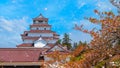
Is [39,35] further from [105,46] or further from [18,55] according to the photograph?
[105,46]

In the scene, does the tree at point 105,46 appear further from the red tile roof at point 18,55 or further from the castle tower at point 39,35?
the castle tower at point 39,35

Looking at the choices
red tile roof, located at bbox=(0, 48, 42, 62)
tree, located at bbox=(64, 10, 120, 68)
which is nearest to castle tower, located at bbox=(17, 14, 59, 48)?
red tile roof, located at bbox=(0, 48, 42, 62)

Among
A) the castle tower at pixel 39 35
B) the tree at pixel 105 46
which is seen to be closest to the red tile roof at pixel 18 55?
the tree at pixel 105 46

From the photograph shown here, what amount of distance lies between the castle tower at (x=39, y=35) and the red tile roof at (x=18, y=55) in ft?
66.9

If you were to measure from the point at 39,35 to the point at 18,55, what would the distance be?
24679 millimetres

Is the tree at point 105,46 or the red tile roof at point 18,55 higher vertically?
the red tile roof at point 18,55

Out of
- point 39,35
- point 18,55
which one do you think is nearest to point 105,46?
point 18,55

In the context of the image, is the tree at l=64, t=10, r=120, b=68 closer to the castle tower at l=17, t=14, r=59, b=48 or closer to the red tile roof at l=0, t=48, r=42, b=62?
the red tile roof at l=0, t=48, r=42, b=62

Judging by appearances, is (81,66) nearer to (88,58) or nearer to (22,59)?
(88,58)

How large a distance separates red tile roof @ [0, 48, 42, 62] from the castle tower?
20379mm

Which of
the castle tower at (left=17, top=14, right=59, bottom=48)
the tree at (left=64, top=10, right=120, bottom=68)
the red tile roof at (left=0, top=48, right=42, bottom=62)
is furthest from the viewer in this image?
the castle tower at (left=17, top=14, right=59, bottom=48)

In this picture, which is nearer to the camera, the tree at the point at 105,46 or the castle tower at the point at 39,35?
the tree at the point at 105,46

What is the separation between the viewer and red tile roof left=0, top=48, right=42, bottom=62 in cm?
2395

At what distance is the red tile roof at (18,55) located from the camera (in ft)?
78.6
